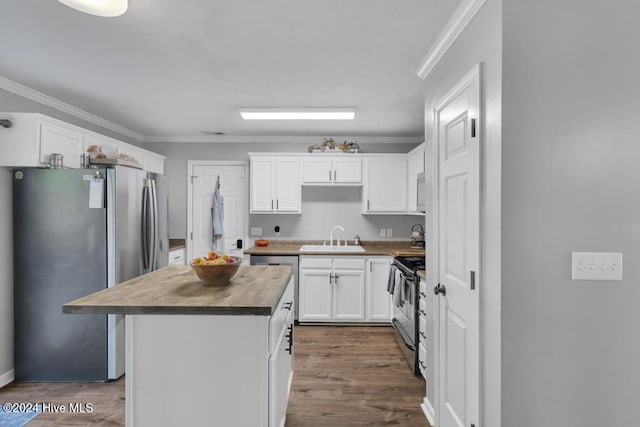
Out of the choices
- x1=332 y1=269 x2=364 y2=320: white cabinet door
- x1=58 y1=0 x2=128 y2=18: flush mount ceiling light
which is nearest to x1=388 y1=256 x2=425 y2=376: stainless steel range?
x1=332 y1=269 x2=364 y2=320: white cabinet door

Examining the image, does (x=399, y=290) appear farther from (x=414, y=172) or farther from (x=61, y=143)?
(x=61, y=143)

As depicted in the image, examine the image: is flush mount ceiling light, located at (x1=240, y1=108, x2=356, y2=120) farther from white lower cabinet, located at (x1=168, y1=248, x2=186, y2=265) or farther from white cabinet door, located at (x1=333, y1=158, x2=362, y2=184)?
white lower cabinet, located at (x1=168, y1=248, x2=186, y2=265)

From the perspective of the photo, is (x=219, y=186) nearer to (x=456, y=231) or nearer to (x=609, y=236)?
(x=456, y=231)

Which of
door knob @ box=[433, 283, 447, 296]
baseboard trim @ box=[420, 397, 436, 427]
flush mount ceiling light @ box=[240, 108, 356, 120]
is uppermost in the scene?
flush mount ceiling light @ box=[240, 108, 356, 120]

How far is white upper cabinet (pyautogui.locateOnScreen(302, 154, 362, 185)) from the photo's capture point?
15.1 ft

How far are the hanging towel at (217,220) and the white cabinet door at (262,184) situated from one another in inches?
22.7

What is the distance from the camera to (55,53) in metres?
2.33

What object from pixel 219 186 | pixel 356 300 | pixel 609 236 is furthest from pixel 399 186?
pixel 609 236

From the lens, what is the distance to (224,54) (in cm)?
233

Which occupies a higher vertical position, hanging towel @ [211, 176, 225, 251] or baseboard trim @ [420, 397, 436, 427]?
hanging towel @ [211, 176, 225, 251]

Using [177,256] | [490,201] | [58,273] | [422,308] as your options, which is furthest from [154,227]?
[490,201]

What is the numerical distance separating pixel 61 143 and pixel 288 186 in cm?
248

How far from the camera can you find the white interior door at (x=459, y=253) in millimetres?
1631

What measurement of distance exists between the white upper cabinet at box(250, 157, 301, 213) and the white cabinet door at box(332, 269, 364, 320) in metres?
1.13
